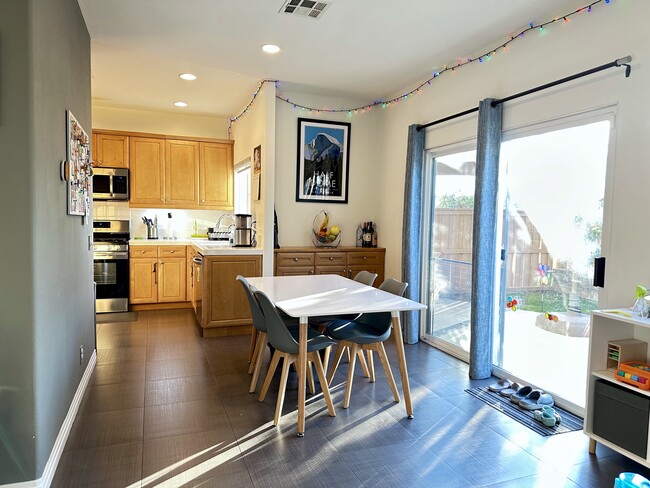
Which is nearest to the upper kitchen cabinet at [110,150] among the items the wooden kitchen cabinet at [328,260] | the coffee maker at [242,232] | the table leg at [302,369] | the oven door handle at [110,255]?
the oven door handle at [110,255]

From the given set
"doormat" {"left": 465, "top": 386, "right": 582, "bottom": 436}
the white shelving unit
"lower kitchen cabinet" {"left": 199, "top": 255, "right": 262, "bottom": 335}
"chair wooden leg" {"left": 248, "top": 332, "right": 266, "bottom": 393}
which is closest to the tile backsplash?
"lower kitchen cabinet" {"left": 199, "top": 255, "right": 262, "bottom": 335}

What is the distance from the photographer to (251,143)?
5.68 meters

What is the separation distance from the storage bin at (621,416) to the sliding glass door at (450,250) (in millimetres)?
1708

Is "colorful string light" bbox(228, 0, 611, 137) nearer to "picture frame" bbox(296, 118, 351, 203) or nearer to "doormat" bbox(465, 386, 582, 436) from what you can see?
"picture frame" bbox(296, 118, 351, 203)

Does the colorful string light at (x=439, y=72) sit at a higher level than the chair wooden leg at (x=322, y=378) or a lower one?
higher

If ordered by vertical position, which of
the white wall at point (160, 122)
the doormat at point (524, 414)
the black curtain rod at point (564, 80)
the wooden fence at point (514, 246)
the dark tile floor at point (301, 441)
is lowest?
the dark tile floor at point (301, 441)

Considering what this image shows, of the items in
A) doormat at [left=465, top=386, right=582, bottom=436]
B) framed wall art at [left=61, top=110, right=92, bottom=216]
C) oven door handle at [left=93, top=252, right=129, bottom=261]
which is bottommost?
doormat at [left=465, top=386, right=582, bottom=436]

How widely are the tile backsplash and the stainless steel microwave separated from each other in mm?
221

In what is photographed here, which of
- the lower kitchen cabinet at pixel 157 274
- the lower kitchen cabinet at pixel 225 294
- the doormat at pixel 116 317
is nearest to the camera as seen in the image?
the lower kitchen cabinet at pixel 225 294

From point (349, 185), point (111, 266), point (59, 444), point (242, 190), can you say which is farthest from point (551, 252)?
point (111, 266)

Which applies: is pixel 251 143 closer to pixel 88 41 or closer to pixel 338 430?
pixel 88 41

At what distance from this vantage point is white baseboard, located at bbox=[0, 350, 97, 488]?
6.91 ft

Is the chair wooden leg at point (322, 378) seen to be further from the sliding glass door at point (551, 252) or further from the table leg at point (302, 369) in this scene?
the sliding glass door at point (551, 252)

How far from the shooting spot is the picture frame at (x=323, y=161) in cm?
539
